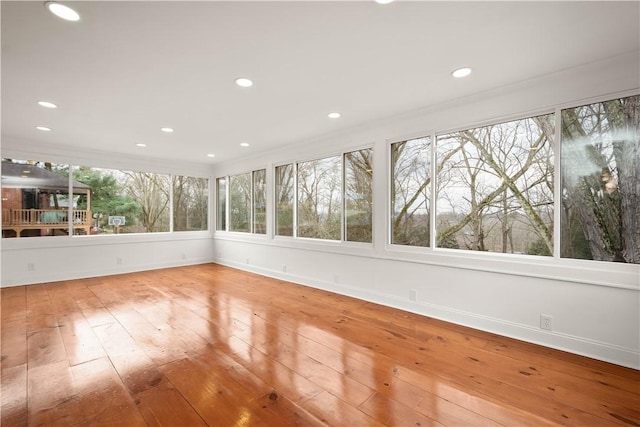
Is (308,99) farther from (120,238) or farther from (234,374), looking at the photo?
(120,238)

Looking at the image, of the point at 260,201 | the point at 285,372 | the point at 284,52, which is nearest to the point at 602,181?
the point at 284,52

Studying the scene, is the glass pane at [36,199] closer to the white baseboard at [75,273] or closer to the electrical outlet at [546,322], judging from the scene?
the white baseboard at [75,273]

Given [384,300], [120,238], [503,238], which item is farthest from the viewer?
[120,238]

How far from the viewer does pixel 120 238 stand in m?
6.10

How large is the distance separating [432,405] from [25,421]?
8.42 ft

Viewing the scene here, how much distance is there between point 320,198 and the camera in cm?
505

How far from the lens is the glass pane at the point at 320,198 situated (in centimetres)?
476

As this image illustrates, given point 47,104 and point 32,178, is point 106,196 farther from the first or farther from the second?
point 47,104

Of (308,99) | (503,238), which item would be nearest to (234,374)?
(308,99)

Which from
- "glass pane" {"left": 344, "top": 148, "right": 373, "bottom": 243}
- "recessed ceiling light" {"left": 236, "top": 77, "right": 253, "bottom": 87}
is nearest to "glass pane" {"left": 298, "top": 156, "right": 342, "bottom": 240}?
"glass pane" {"left": 344, "top": 148, "right": 373, "bottom": 243}

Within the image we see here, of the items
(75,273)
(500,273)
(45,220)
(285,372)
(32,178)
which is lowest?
(285,372)

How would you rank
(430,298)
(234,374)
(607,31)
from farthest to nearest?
(430,298) < (234,374) < (607,31)

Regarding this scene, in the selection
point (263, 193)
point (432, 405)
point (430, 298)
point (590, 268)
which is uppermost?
point (263, 193)

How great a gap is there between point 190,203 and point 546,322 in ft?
23.7
